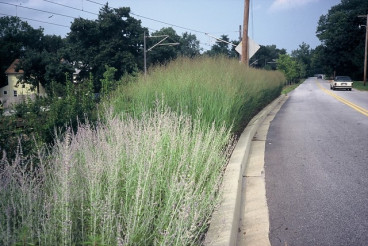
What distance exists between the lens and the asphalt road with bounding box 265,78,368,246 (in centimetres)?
378

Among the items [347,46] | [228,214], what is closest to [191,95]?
[228,214]

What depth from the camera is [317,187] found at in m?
5.18

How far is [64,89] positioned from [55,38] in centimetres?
8154

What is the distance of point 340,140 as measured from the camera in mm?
8641

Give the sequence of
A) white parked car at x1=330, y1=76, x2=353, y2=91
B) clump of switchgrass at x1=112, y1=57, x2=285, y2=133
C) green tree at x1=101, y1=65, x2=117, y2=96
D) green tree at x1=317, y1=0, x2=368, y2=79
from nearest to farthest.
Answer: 1. clump of switchgrass at x1=112, y1=57, x2=285, y2=133
2. green tree at x1=101, y1=65, x2=117, y2=96
3. white parked car at x1=330, y1=76, x2=353, y2=91
4. green tree at x1=317, y1=0, x2=368, y2=79

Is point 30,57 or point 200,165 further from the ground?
point 30,57

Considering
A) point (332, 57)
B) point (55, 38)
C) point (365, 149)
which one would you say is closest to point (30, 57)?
point (55, 38)

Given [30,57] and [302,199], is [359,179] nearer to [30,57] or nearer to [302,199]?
[302,199]

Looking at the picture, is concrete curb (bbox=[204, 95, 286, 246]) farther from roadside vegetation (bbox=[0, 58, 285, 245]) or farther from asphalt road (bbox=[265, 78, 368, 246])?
asphalt road (bbox=[265, 78, 368, 246])

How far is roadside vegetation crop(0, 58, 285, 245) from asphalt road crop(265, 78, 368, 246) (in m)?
0.89

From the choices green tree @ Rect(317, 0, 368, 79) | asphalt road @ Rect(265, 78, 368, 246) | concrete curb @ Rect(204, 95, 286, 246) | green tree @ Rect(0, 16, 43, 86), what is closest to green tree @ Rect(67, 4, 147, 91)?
green tree @ Rect(0, 16, 43, 86)

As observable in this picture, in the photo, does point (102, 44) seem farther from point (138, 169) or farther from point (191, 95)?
point (138, 169)

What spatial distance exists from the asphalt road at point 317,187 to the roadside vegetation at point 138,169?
0.89 m

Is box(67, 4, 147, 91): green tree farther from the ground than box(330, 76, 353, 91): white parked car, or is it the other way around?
box(67, 4, 147, 91): green tree
